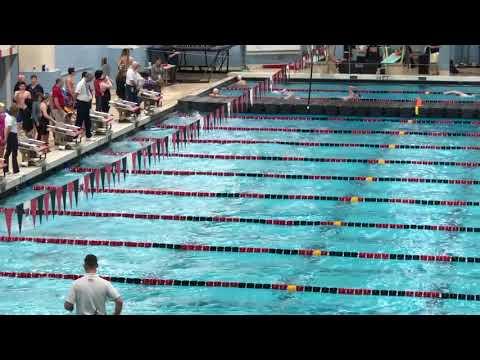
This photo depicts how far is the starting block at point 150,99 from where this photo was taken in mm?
17734

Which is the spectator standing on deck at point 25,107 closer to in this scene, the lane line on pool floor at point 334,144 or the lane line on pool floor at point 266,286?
the lane line on pool floor at point 334,144

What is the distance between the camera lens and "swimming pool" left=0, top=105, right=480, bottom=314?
30.8ft

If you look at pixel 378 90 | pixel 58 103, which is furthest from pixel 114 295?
pixel 378 90

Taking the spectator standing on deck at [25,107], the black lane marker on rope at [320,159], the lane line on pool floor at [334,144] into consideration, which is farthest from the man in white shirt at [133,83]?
the spectator standing on deck at [25,107]

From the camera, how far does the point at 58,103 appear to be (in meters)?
14.4

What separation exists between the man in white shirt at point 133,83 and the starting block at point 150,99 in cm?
41

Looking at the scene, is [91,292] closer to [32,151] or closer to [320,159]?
[32,151]

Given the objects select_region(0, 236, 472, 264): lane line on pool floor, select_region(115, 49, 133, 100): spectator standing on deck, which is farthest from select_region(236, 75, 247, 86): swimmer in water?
select_region(0, 236, 472, 264): lane line on pool floor

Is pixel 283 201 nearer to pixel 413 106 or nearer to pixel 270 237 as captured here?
pixel 270 237

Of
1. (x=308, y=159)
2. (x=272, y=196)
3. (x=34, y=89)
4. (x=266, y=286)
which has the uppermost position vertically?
(x=34, y=89)

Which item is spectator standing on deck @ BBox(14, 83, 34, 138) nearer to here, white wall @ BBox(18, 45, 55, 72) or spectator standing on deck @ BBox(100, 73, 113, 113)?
spectator standing on deck @ BBox(100, 73, 113, 113)

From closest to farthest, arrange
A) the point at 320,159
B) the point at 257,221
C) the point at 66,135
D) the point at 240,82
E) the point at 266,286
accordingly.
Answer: the point at 266,286
the point at 257,221
the point at 66,135
the point at 320,159
the point at 240,82

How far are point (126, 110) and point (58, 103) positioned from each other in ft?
7.89
